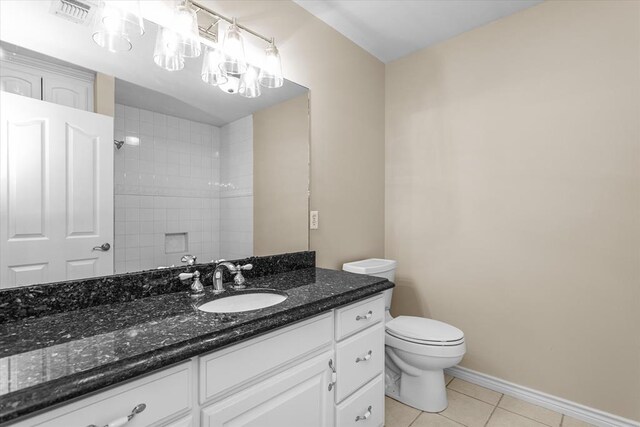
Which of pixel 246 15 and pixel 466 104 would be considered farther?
pixel 466 104

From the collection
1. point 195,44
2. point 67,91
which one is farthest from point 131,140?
point 195,44

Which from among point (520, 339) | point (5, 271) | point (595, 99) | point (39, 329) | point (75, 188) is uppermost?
point (595, 99)

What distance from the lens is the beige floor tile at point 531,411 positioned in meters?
1.79

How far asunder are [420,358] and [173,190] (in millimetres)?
1635

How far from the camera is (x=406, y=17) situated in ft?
6.77

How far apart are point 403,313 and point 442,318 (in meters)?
0.31

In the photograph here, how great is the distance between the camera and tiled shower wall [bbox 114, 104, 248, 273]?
129 centimetres

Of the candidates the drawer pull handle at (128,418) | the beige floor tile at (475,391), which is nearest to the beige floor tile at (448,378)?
the beige floor tile at (475,391)

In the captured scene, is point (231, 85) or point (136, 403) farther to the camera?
point (231, 85)

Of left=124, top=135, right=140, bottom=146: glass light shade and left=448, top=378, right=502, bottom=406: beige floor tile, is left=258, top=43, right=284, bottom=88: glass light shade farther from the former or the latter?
left=448, top=378, right=502, bottom=406: beige floor tile

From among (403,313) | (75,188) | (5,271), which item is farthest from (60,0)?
(403,313)

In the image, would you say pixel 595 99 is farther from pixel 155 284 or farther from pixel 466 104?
pixel 155 284

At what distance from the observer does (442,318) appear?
235 cm

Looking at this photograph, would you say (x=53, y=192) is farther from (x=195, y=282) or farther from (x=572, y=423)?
(x=572, y=423)
